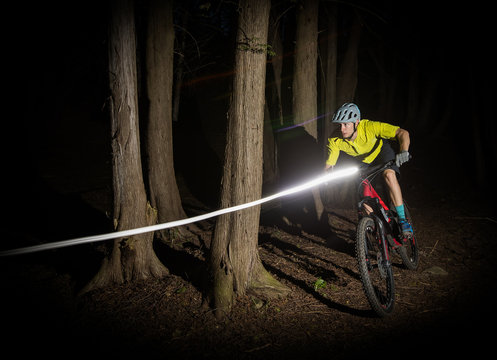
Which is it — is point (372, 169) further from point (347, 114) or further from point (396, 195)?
point (347, 114)

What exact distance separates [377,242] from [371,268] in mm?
513

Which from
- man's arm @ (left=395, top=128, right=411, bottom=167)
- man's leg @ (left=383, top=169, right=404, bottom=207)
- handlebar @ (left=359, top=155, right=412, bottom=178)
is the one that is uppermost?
man's arm @ (left=395, top=128, right=411, bottom=167)

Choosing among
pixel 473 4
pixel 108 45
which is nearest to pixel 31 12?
pixel 108 45

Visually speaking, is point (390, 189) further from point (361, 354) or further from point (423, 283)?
point (361, 354)

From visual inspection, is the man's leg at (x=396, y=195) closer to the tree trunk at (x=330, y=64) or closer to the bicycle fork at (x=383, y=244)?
the bicycle fork at (x=383, y=244)

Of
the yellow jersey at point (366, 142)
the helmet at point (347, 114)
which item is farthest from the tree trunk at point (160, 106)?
the helmet at point (347, 114)

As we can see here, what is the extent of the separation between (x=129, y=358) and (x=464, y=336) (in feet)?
12.6

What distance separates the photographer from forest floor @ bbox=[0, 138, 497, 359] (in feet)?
11.8

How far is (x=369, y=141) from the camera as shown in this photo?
4.93m

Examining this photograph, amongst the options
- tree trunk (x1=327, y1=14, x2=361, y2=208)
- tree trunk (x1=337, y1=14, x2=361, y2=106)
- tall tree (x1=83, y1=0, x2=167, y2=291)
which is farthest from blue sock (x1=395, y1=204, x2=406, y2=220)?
tree trunk (x1=337, y1=14, x2=361, y2=106)

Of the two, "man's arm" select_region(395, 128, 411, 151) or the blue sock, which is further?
the blue sock

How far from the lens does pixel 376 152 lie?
5121mm

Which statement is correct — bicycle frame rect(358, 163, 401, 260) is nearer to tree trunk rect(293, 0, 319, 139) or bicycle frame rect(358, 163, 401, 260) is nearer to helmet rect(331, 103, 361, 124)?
helmet rect(331, 103, 361, 124)

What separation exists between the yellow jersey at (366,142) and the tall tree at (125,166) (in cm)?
304
